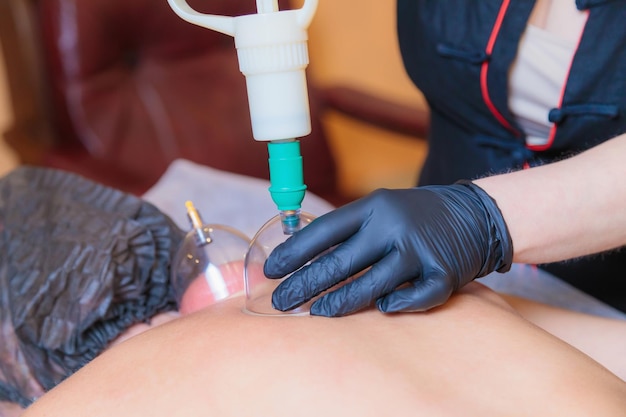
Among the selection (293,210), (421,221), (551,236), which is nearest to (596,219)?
(551,236)

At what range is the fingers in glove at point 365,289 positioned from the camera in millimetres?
657

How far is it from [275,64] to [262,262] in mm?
258

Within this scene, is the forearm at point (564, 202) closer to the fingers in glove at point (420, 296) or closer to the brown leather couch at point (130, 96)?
the fingers in glove at point (420, 296)

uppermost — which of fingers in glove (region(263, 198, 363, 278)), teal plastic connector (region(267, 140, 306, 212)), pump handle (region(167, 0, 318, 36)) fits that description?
pump handle (region(167, 0, 318, 36))

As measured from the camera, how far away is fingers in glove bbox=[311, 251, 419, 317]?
66 centimetres

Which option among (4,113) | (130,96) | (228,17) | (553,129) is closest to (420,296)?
(228,17)

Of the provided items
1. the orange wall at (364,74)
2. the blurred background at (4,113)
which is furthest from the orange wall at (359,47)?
the blurred background at (4,113)

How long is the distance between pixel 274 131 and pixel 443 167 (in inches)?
26.4

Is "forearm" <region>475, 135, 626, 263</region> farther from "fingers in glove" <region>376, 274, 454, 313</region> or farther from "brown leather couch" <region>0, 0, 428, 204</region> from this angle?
"brown leather couch" <region>0, 0, 428, 204</region>

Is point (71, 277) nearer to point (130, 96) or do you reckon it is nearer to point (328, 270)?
point (328, 270)

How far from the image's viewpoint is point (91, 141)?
5.11 ft

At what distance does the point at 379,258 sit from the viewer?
0.69 metres

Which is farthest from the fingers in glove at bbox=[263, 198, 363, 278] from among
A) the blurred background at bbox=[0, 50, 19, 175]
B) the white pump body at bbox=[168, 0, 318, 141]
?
the blurred background at bbox=[0, 50, 19, 175]

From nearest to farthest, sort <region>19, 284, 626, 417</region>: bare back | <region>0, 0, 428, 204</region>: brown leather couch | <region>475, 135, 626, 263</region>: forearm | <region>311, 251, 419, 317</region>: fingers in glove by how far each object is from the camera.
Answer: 1. <region>19, 284, 626, 417</region>: bare back
2. <region>311, 251, 419, 317</region>: fingers in glove
3. <region>475, 135, 626, 263</region>: forearm
4. <region>0, 0, 428, 204</region>: brown leather couch
